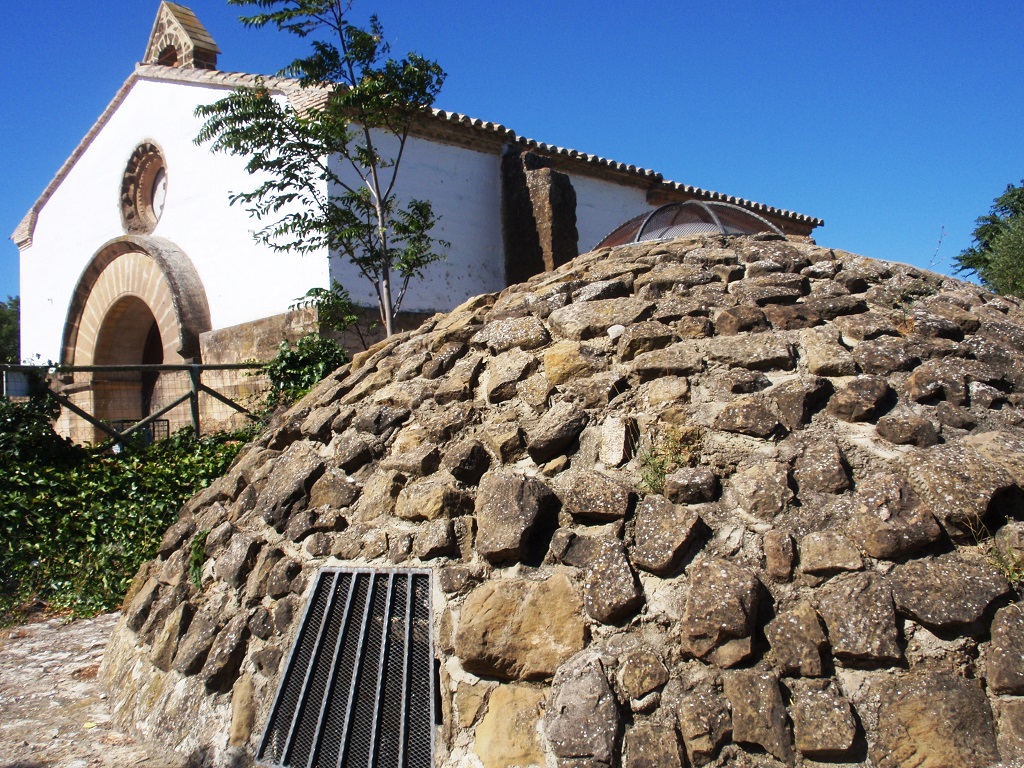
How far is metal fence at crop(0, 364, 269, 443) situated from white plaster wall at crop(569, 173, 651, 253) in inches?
207

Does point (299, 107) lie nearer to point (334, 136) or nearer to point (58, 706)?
point (334, 136)

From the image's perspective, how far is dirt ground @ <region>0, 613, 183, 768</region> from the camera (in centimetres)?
337

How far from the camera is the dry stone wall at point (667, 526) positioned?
7.75 feet

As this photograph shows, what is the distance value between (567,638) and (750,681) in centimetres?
59

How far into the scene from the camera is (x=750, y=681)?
2396mm

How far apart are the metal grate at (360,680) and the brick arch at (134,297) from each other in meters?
8.06

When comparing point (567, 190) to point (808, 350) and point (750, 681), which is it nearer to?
point (808, 350)

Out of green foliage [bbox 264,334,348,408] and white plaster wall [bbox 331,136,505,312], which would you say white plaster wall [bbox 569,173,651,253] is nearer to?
white plaster wall [bbox 331,136,505,312]

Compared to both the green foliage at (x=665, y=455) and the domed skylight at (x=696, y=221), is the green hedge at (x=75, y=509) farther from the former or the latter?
the green foliage at (x=665, y=455)

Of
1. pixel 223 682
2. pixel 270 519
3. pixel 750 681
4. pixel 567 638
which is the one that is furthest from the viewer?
pixel 270 519

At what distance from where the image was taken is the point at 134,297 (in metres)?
11.8

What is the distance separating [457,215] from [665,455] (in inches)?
331

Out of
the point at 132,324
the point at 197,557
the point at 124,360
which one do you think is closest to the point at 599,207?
the point at 132,324

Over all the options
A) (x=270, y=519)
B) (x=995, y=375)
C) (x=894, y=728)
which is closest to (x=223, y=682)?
(x=270, y=519)
